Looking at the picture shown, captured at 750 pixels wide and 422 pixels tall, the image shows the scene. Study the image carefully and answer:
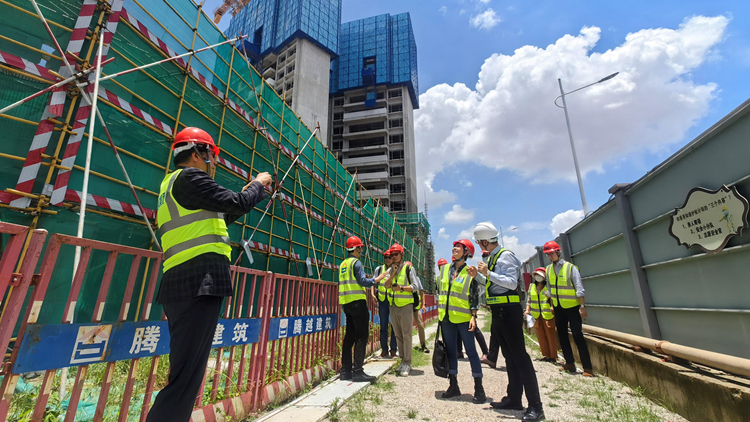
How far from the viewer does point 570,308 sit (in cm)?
508

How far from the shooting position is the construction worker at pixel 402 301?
5172 mm

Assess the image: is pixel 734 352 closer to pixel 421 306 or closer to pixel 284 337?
pixel 284 337

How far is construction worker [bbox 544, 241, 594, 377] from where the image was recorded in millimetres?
4893

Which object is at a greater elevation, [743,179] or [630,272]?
[743,179]

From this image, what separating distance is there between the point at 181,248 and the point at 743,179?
13.9 feet

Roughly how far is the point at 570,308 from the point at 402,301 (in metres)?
2.54

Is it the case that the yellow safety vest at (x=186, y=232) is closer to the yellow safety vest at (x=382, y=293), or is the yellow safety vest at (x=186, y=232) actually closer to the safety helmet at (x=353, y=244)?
the safety helmet at (x=353, y=244)

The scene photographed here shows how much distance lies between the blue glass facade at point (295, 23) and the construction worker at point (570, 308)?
163 ft

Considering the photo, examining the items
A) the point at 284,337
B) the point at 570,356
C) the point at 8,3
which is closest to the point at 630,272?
the point at 570,356

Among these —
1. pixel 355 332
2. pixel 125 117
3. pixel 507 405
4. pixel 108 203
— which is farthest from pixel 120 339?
pixel 507 405

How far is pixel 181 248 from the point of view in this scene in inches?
76.1

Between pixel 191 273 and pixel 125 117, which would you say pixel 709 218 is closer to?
pixel 191 273

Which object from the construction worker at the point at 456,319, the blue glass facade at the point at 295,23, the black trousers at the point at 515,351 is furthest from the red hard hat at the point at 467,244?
the blue glass facade at the point at 295,23

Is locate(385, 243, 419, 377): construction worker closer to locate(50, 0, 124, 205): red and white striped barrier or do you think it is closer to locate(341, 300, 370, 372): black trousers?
locate(341, 300, 370, 372): black trousers
